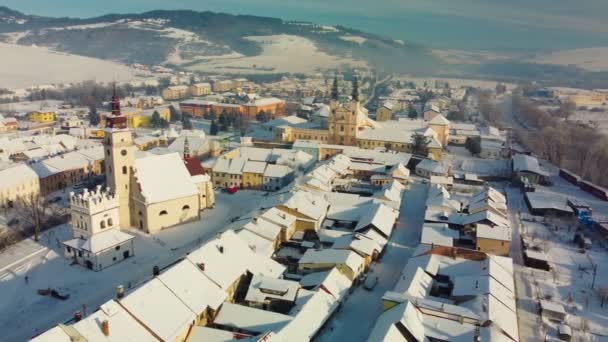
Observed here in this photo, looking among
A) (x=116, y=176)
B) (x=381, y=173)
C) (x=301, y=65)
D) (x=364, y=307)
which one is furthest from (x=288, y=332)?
(x=301, y=65)

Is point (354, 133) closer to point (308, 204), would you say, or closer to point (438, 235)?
point (308, 204)

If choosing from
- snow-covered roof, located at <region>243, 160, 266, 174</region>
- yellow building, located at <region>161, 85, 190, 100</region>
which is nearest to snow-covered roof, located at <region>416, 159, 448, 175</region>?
snow-covered roof, located at <region>243, 160, 266, 174</region>

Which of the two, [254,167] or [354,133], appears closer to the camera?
[254,167]

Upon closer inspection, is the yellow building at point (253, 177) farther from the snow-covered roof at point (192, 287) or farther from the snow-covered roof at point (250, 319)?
the snow-covered roof at point (250, 319)

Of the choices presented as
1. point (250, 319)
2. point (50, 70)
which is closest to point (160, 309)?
point (250, 319)

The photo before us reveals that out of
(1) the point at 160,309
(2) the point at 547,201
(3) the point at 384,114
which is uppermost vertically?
(3) the point at 384,114

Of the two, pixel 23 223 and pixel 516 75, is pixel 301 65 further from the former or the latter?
pixel 23 223
